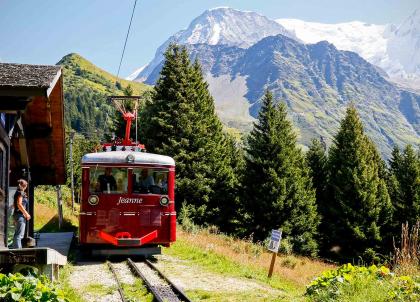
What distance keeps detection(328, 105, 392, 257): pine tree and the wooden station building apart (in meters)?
23.3

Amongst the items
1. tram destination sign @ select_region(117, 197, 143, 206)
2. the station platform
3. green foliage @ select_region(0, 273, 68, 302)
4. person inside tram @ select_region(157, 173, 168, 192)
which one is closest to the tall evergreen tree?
person inside tram @ select_region(157, 173, 168, 192)

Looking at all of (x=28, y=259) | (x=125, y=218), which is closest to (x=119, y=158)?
(x=125, y=218)

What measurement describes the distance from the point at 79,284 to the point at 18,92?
16.4 ft

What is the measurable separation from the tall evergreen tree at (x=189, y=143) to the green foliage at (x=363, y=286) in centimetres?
2086

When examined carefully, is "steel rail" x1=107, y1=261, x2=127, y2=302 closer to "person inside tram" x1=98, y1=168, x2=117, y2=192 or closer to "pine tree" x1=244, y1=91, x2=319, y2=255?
"person inside tram" x1=98, y1=168, x2=117, y2=192

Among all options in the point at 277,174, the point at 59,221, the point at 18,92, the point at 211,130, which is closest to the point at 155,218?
the point at 18,92

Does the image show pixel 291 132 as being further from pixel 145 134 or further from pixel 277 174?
pixel 145 134

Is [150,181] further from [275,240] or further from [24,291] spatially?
[24,291]

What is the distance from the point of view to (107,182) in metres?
14.4

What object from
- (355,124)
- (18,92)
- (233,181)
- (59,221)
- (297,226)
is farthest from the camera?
(355,124)

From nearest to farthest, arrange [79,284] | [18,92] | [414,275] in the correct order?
[18,92], [414,275], [79,284]

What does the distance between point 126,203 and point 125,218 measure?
44cm

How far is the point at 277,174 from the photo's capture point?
→ 31047mm

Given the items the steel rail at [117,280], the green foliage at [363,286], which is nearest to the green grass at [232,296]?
the green foliage at [363,286]
